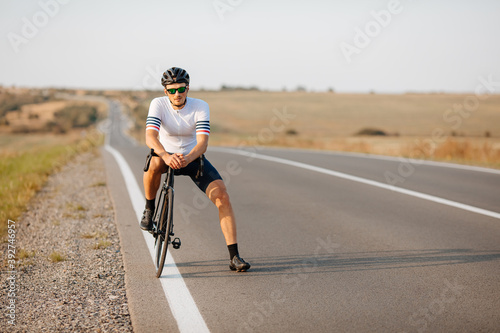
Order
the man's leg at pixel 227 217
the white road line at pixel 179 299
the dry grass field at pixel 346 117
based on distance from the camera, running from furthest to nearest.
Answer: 1. the dry grass field at pixel 346 117
2. the man's leg at pixel 227 217
3. the white road line at pixel 179 299

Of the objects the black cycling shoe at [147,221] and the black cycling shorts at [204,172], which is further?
the black cycling shoe at [147,221]

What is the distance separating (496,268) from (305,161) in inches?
446

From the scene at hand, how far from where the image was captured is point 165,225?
5.57 m

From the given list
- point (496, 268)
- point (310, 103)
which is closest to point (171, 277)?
point (496, 268)

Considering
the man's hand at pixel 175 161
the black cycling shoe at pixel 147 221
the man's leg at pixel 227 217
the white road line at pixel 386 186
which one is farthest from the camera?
the white road line at pixel 386 186

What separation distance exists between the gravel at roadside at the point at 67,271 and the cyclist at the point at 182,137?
107 cm

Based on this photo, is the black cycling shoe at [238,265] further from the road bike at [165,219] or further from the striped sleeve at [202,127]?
the striped sleeve at [202,127]

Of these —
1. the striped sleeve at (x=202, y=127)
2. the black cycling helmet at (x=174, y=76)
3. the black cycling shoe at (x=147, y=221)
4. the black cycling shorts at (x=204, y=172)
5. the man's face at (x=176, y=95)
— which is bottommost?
the black cycling shoe at (x=147, y=221)

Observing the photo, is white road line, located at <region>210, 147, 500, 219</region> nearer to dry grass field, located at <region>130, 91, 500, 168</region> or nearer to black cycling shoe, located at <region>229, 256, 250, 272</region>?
black cycling shoe, located at <region>229, 256, 250, 272</region>

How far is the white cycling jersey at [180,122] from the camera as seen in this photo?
5.37 metres

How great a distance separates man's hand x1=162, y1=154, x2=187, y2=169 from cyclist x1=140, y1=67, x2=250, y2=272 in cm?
4

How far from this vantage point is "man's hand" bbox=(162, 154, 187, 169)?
5.12 metres

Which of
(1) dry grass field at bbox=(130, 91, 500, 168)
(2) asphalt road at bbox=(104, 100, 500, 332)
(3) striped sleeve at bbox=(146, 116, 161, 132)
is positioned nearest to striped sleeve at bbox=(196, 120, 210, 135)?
(3) striped sleeve at bbox=(146, 116, 161, 132)

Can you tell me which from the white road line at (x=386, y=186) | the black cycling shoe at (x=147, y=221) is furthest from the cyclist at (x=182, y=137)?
the white road line at (x=386, y=186)
